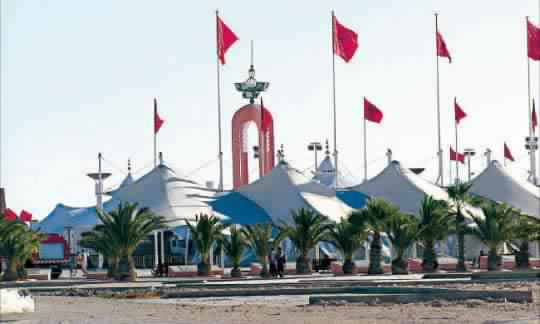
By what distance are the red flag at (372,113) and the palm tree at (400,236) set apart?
1959cm

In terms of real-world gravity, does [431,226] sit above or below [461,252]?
above

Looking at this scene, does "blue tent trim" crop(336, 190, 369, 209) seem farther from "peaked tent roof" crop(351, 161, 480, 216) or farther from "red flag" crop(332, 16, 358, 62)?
"red flag" crop(332, 16, 358, 62)

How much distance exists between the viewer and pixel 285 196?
6088 centimetres

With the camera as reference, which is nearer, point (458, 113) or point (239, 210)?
point (239, 210)

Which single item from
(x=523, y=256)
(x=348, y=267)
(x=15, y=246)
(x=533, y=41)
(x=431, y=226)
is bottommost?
(x=348, y=267)

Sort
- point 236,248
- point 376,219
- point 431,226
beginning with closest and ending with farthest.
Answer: point 236,248
point 376,219
point 431,226

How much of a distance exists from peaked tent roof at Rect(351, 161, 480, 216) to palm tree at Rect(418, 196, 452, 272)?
13560 millimetres

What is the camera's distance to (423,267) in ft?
160

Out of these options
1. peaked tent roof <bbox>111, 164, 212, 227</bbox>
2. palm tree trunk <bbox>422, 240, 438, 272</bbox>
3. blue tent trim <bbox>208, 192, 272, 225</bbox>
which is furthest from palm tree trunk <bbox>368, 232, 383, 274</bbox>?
peaked tent roof <bbox>111, 164, 212, 227</bbox>

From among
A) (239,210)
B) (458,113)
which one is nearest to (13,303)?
A: (239,210)

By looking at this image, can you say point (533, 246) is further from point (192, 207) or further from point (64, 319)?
point (64, 319)

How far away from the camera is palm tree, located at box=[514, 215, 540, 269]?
48.0m

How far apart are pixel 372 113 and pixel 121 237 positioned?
24.6 metres

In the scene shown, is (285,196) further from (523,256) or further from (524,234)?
(524,234)
